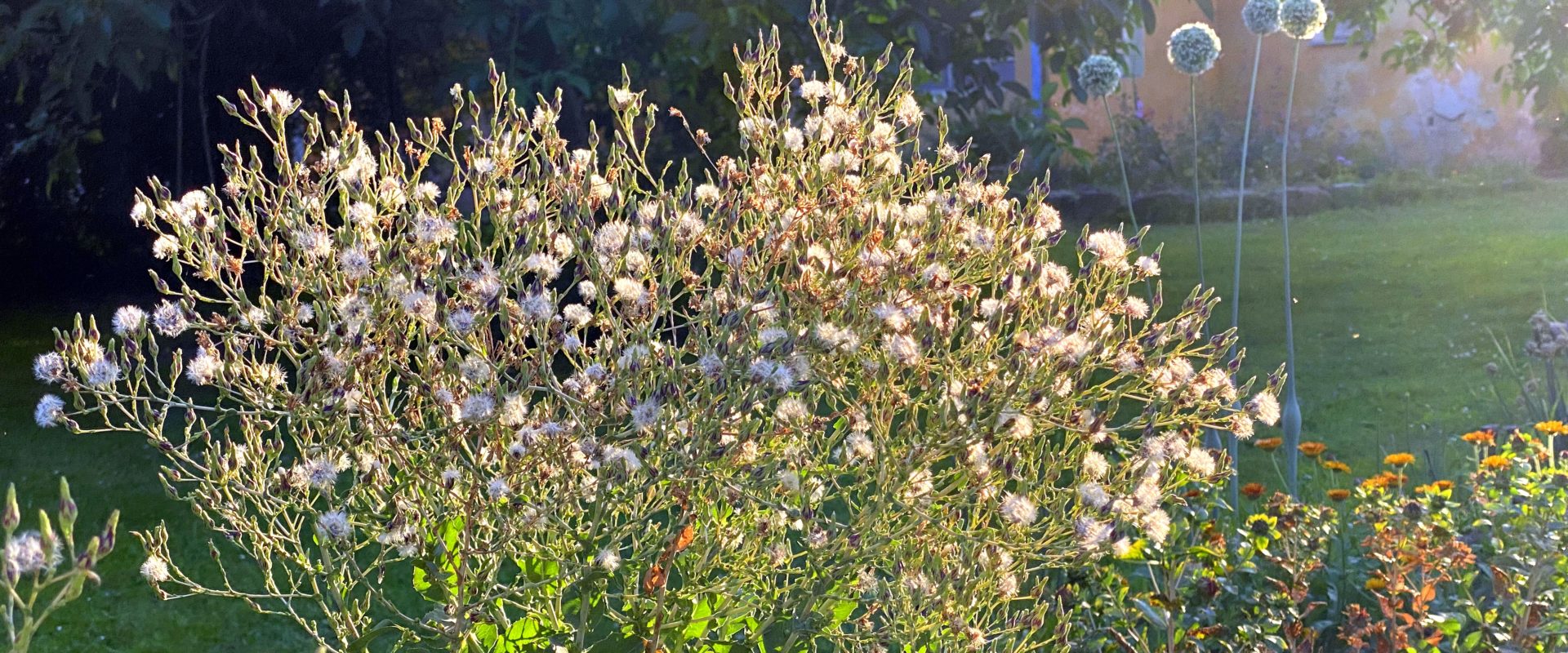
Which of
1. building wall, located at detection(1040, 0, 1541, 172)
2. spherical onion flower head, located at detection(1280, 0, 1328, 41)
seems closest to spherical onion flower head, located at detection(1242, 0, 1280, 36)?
spherical onion flower head, located at detection(1280, 0, 1328, 41)

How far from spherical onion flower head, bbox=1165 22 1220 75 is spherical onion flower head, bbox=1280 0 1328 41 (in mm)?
232

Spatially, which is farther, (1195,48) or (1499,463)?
(1195,48)

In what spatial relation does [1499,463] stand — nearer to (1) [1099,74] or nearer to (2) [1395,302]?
(1) [1099,74]

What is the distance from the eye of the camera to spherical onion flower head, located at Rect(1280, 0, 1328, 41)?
4.11 metres

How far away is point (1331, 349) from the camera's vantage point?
24.5 ft

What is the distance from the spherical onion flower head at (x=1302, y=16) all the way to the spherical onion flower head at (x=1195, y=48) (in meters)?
0.23

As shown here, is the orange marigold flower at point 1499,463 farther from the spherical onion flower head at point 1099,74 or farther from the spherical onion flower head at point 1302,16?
the spherical onion flower head at point 1099,74

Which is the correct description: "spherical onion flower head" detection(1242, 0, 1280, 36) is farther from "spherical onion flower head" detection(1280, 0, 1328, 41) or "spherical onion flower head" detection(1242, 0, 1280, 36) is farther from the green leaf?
the green leaf

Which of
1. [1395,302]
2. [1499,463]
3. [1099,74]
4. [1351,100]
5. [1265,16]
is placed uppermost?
[1265,16]

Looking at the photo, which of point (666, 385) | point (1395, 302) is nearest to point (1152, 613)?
point (666, 385)

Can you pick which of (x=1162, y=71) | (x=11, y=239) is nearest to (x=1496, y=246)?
(x=1162, y=71)

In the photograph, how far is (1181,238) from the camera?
11.5 meters

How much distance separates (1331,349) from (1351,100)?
743 cm

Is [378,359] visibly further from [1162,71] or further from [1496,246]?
[1162,71]
